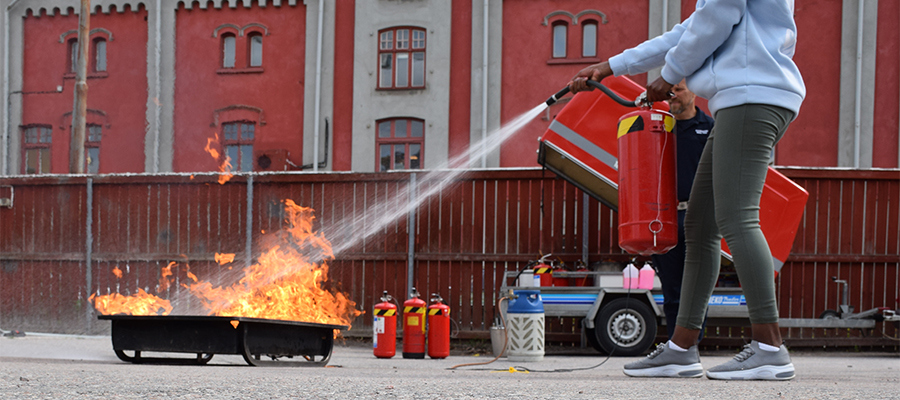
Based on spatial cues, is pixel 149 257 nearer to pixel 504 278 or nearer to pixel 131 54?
pixel 504 278

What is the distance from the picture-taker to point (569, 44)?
2303cm

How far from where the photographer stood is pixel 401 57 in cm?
2402

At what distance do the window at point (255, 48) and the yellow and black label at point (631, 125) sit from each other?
21.1 metres

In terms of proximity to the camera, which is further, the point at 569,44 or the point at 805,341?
the point at 569,44

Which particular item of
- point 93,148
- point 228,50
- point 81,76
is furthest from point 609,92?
point 93,148

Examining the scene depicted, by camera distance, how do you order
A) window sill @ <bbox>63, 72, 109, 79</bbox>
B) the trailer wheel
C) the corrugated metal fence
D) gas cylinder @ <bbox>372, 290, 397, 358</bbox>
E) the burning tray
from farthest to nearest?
window sill @ <bbox>63, 72, 109, 79</bbox>, the corrugated metal fence, the trailer wheel, gas cylinder @ <bbox>372, 290, 397, 358</bbox>, the burning tray

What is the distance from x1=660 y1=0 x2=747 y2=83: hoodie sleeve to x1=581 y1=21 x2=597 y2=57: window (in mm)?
19256

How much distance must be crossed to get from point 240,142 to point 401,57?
17.8 ft

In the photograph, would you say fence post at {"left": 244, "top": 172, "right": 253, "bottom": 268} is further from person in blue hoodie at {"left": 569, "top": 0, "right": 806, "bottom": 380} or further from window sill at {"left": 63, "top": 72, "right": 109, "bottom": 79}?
window sill at {"left": 63, "top": 72, "right": 109, "bottom": 79}

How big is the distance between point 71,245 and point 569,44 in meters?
14.7

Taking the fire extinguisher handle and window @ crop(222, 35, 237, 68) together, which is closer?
the fire extinguisher handle

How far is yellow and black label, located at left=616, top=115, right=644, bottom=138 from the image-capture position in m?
5.10

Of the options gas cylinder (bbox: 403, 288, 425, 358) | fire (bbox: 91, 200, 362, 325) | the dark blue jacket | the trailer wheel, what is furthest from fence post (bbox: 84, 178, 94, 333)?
the dark blue jacket

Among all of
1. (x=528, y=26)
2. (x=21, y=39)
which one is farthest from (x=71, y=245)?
(x=21, y=39)
